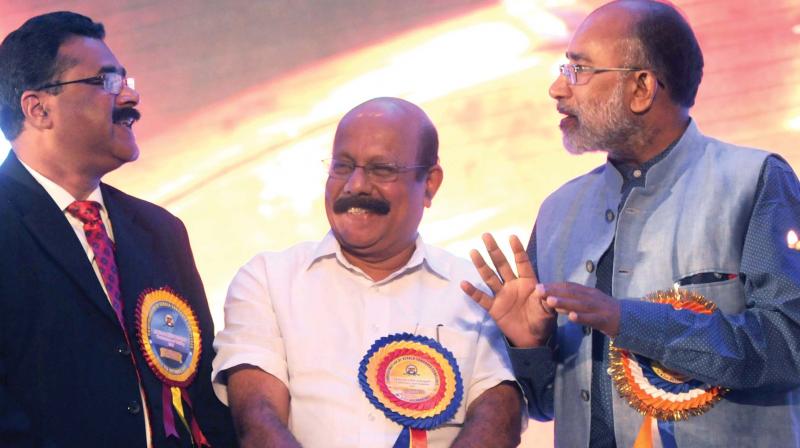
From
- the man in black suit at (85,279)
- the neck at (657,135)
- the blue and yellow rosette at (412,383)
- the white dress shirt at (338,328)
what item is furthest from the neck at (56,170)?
the neck at (657,135)

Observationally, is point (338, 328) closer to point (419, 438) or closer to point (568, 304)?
point (419, 438)

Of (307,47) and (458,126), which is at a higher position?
(307,47)

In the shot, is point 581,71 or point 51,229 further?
point 581,71

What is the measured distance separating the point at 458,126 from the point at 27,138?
1.58 meters

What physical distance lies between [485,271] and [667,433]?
57cm

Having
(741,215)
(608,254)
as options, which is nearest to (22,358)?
(608,254)

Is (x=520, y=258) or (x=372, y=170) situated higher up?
(x=372, y=170)

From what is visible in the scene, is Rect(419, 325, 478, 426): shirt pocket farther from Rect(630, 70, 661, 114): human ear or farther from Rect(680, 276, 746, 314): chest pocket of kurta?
Rect(630, 70, 661, 114): human ear

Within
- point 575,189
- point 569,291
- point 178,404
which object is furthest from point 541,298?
point 178,404

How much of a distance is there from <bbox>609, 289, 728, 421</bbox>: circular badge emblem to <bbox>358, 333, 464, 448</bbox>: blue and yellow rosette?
414mm

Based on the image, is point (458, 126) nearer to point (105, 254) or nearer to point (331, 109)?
point (331, 109)

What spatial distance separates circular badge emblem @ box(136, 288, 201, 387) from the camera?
106 inches

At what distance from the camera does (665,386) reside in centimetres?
256

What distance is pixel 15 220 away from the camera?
2.59 m
